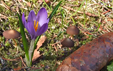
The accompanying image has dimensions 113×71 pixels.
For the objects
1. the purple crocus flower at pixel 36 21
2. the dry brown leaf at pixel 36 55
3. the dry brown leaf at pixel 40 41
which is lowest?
the dry brown leaf at pixel 36 55

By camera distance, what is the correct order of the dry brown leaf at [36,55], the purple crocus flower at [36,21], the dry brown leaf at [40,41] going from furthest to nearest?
the dry brown leaf at [40,41] < the dry brown leaf at [36,55] < the purple crocus flower at [36,21]

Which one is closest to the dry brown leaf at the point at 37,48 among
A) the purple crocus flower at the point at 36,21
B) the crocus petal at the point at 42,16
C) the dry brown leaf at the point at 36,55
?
the dry brown leaf at the point at 36,55

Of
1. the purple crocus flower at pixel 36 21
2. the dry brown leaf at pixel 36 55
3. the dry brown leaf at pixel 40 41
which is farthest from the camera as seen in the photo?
the dry brown leaf at pixel 40 41

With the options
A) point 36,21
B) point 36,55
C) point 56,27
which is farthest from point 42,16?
point 56,27

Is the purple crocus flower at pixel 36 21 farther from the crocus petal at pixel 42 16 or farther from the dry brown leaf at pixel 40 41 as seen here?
the dry brown leaf at pixel 40 41

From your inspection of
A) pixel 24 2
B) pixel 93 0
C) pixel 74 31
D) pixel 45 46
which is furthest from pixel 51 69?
pixel 93 0

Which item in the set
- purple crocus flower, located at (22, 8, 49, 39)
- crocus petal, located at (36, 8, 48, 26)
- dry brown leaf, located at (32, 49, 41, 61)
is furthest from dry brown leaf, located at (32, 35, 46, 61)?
crocus petal, located at (36, 8, 48, 26)

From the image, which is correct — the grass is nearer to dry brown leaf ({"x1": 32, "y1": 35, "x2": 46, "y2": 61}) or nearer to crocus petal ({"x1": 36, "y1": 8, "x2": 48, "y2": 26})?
dry brown leaf ({"x1": 32, "y1": 35, "x2": 46, "y2": 61})

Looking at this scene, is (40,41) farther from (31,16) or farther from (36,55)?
(31,16)
